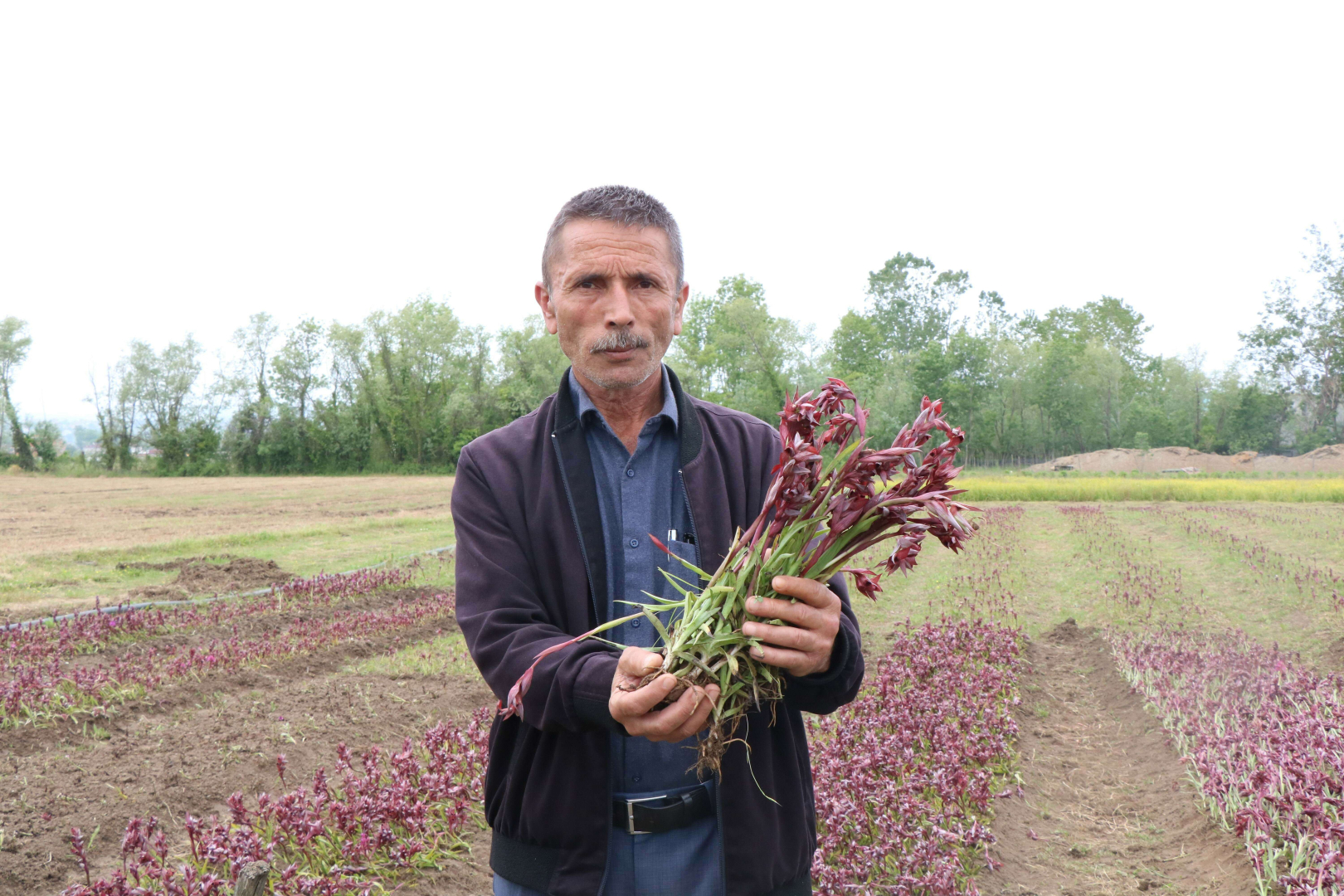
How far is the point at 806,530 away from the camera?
2135 mm

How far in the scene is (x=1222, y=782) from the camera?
5699mm

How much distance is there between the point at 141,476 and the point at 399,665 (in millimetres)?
58030

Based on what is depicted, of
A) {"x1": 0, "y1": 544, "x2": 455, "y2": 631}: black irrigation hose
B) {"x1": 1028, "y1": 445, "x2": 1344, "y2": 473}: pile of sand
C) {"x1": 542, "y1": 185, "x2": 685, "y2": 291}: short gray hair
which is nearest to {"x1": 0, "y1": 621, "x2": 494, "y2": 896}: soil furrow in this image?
{"x1": 0, "y1": 544, "x2": 455, "y2": 631}: black irrigation hose

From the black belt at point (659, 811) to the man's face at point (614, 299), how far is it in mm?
1049

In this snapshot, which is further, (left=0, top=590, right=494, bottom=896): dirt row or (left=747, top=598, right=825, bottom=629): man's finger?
(left=0, top=590, right=494, bottom=896): dirt row

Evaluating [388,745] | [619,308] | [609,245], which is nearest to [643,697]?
[619,308]

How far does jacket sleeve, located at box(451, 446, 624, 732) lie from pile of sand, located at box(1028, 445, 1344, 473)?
5360 centimetres

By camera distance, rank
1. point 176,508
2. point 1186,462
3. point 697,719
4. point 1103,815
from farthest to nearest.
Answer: point 1186,462
point 176,508
point 1103,815
point 697,719

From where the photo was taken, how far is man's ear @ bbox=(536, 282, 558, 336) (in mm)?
2434

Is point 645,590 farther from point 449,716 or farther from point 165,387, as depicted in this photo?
point 165,387

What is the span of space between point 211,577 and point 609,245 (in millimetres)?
14010

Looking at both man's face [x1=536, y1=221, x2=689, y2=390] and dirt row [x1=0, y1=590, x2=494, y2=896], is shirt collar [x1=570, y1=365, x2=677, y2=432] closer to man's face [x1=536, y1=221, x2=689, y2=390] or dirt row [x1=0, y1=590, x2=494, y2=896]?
man's face [x1=536, y1=221, x2=689, y2=390]

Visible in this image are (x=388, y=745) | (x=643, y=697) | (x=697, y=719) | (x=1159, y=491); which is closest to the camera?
(x=643, y=697)

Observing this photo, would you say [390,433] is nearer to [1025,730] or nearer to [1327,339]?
[1025,730]
